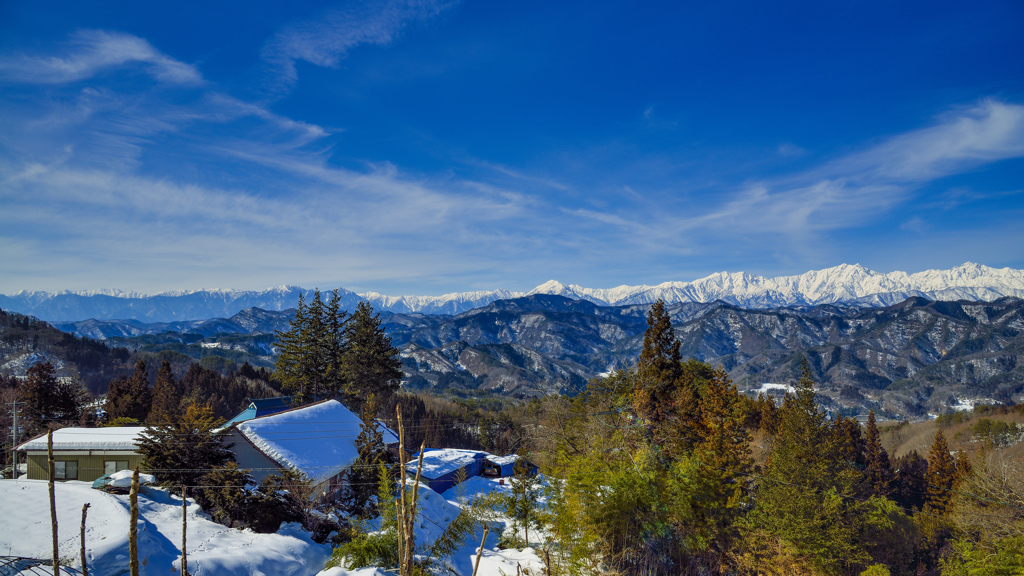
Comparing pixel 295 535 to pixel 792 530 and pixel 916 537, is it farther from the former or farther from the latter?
pixel 916 537

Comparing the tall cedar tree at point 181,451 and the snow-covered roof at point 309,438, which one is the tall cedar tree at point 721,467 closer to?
the snow-covered roof at point 309,438

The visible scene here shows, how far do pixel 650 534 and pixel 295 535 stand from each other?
17097 millimetres

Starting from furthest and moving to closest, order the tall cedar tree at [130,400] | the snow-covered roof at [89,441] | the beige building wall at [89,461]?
the tall cedar tree at [130,400] < the beige building wall at [89,461] < the snow-covered roof at [89,441]

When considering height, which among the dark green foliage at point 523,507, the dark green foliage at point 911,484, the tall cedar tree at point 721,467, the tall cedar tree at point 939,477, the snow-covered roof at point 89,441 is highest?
the snow-covered roof at point 89,441

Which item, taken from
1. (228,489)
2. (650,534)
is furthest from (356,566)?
(650,534)

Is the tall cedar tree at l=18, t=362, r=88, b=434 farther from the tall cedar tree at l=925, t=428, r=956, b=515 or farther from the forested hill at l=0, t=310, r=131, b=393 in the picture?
the forested hill at l=0, t=310, r=131, b=393

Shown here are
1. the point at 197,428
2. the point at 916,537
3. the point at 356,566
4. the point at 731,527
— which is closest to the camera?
the point at 356,566

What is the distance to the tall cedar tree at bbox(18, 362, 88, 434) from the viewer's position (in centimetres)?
3578

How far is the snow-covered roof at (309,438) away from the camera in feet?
82.8

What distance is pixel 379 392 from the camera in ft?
137

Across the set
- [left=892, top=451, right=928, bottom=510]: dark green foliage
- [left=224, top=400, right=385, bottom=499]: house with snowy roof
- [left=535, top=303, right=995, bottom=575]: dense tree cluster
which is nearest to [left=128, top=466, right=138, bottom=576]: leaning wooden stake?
[left=535, top=303, right=995, bottom=575]: dense tree cluster

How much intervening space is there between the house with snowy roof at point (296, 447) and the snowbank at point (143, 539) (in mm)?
5278

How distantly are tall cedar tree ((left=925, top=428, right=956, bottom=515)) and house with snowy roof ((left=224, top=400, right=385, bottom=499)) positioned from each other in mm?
49993

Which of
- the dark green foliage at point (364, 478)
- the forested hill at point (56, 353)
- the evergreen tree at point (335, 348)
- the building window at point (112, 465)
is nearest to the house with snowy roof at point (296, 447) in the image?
the dark green foliage at point (364, 478)
